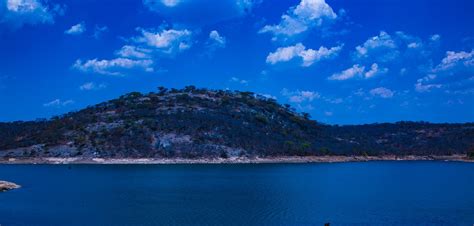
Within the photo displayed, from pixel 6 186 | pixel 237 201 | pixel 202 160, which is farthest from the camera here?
pixel 202 160

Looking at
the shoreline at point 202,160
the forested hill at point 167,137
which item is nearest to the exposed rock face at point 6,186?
the shoreline at point 202,160

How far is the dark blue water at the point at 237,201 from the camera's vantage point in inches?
2010

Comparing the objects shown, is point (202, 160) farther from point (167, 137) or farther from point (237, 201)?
point (237, 201)

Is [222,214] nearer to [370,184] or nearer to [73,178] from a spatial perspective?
[370,184]

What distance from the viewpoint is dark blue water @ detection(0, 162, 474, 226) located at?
2010 inches

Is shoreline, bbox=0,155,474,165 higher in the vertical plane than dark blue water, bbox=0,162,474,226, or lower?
higher

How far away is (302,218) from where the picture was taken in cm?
5147

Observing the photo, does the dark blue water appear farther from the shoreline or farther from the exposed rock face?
the shoreline

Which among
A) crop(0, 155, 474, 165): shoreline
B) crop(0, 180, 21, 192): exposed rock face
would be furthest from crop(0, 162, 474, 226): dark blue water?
Result: crop(0, 155, 474, 165): shoreline

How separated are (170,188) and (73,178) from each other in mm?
26761

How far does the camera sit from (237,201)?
2569 inches

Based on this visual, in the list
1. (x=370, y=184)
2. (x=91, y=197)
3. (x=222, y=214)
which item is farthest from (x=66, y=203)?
(x=370, y=184)

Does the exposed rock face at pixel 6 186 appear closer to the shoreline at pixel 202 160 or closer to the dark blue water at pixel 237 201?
the dark blue water at pixel 237 201

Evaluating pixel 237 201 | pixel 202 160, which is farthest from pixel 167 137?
pixel 237 201
